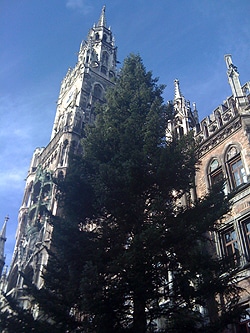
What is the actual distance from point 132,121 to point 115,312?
6.30 m

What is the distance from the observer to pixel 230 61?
20219 mm

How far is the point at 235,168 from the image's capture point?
54.9 ft

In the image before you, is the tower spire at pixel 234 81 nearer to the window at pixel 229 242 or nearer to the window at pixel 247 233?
the window at pixel 247 233

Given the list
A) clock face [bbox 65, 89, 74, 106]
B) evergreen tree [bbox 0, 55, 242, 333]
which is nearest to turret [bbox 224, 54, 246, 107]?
evergreen tree [bbox 0, 55, 242, 333]

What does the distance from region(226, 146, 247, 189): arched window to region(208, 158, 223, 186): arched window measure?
0.59 metres

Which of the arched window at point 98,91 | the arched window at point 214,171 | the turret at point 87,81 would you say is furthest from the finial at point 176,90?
the arched window at point 98,91

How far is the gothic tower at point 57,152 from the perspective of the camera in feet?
94.8

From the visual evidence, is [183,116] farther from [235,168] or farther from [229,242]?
[229,242]

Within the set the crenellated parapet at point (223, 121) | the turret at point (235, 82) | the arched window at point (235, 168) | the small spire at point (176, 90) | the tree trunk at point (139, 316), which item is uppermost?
the small spire at point (176, 90)

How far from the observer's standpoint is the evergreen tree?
30.8 feet

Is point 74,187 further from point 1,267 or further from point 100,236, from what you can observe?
point 1,267

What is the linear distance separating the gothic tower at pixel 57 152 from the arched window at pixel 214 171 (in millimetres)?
7359

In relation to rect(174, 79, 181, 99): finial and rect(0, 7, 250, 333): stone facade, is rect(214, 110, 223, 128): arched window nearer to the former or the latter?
rect(0, 7, 250, 333): stone facade

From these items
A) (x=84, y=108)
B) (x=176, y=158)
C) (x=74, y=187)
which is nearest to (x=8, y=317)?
(x=74, y=187)
